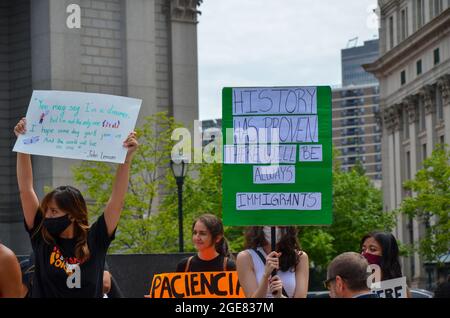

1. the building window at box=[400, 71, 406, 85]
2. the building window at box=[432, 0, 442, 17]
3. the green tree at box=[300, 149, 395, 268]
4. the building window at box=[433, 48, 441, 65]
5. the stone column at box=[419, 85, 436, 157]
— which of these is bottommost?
the green tree at box=[300, 149, 395, 268]

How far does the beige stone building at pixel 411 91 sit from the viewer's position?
8056cm

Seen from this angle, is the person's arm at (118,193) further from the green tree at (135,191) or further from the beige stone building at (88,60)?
the beige stone building at (88,60)

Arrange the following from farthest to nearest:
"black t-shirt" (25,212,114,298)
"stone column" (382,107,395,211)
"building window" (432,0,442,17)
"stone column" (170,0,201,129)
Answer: "stone column" (382,107,395,211), "building window" (432,0,442,17), "stone column" (170,0,201,129), "black t-shirt" (25,212,114,298)

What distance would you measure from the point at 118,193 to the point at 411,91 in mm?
80287

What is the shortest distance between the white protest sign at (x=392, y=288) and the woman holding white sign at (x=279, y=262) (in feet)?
1.99

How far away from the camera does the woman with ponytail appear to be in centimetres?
1145

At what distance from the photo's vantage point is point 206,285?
12.1 meters

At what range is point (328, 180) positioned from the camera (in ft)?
33.7

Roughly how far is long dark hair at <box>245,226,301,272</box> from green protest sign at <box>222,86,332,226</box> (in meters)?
0.12

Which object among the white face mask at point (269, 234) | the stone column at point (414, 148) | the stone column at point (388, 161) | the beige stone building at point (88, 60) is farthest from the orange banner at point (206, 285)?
the stone column at point (388, 161)

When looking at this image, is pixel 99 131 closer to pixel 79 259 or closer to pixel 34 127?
pixel 34 127

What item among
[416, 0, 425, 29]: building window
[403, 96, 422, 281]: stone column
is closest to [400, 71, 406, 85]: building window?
[403, 96, 422, 281]: stone column

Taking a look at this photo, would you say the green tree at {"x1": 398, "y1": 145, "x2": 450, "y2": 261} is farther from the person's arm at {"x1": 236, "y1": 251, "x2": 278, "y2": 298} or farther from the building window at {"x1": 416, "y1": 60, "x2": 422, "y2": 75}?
the person's arm at {"x1": 236, "y1": 251, "x2": 278, "y2": 298}

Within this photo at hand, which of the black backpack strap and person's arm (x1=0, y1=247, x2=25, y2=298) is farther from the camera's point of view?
the black backpack strap
